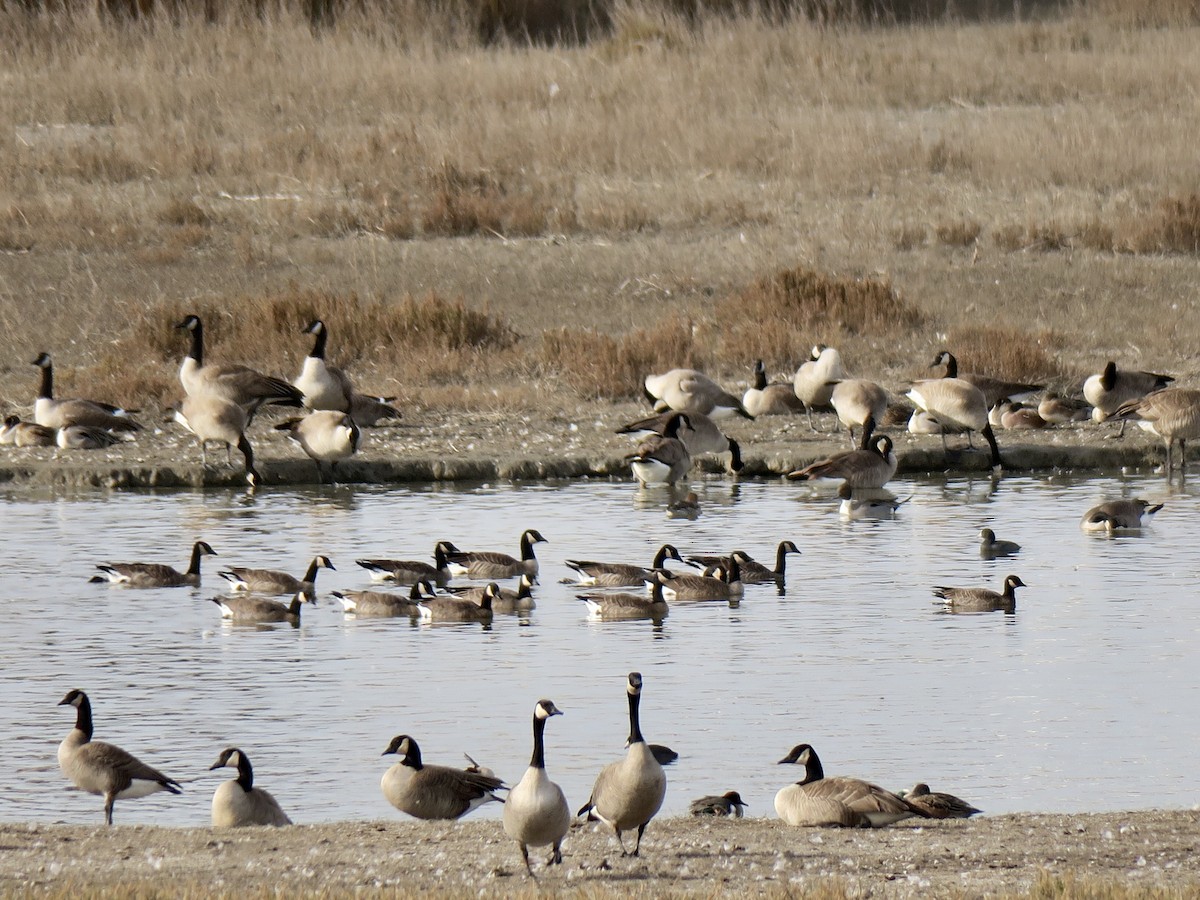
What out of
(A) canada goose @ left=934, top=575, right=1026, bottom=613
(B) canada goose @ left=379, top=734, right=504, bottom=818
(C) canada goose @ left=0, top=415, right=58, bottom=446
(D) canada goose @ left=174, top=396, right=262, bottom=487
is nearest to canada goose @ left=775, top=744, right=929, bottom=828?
(B) canada goose @ left=379, top=734, right=504, bottom=818

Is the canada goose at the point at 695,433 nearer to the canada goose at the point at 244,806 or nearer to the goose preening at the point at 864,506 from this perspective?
the goose preening at the point at 864,506

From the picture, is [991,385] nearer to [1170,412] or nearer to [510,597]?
[1170,412]

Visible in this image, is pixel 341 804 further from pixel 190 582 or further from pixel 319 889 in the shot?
pixel 190 582

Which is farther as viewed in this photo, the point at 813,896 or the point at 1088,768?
the point at 1088,768

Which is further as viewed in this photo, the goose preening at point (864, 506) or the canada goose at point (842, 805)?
the goose preening at point (864, 506)

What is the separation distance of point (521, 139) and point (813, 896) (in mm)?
26332

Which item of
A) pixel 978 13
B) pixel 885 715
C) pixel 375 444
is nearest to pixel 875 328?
pixel 375 444

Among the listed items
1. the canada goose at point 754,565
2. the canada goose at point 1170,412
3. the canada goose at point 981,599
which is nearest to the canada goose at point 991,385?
the canada goose at point 1170,412

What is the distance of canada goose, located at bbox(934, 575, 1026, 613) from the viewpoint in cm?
1400

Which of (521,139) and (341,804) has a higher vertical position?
(521,139)

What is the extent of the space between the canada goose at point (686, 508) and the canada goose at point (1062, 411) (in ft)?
15.7

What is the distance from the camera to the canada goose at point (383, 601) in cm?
1418

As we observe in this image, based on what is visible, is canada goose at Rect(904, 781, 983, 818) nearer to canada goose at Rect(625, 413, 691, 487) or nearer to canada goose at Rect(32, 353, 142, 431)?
canada goose at Rect(625, 413, 691, 487)

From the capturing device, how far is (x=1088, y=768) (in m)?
10.1
